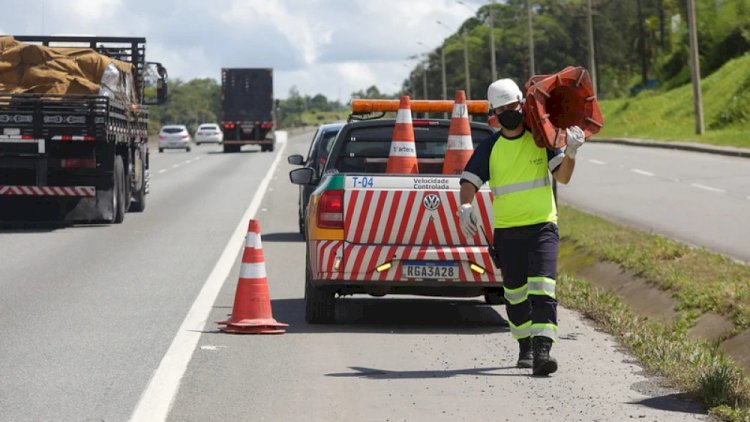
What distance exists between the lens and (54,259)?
59.2 feet

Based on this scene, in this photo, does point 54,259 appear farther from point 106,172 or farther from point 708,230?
point 708,230

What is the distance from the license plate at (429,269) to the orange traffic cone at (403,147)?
1.17 m

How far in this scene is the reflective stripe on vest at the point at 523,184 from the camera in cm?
1002

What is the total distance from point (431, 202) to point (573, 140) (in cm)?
229

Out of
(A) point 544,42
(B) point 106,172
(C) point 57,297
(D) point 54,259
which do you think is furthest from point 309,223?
(A) point 544,42

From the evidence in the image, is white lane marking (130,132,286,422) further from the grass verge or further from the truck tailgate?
the grass verge

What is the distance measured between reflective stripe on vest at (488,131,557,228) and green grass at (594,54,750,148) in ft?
127

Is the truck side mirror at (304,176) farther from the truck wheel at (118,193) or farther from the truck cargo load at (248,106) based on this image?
the truck cargo load at (248,106)

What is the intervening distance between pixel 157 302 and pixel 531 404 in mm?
5697

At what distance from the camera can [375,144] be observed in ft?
44.5

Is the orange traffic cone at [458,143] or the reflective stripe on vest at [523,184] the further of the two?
the orange traffic cone at [458,143]

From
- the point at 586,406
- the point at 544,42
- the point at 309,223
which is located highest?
the point at 544,42

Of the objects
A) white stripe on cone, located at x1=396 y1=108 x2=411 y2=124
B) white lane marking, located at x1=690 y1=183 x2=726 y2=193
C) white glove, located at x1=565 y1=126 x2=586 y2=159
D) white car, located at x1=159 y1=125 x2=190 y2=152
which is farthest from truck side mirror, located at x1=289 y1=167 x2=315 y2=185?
white car, located at x1=159 y1=125 x2=190 y2=152

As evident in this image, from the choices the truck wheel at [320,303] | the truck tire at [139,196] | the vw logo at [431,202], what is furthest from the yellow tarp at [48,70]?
the vw logo at [431,202]
